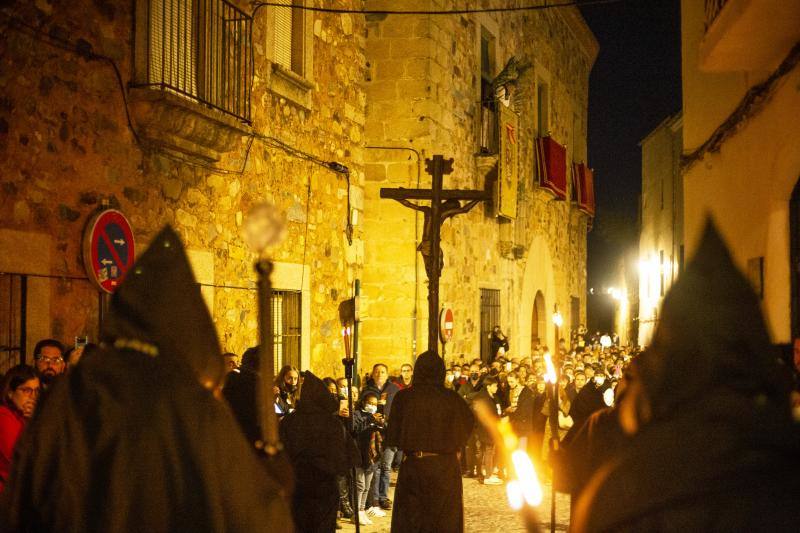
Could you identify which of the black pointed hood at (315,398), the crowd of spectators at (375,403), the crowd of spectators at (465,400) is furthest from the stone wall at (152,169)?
the black pointed hood at (315,398)

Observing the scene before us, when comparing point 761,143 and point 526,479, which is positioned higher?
point 761,143

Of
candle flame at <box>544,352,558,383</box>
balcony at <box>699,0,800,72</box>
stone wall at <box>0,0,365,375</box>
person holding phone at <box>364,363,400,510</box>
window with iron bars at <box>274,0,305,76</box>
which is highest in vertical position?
window with iron bars at <box>274,0,305,76</box>

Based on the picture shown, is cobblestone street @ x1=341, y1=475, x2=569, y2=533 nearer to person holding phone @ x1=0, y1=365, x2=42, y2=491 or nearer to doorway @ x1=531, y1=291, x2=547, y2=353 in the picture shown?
person holding phone @ x1=0, y1=365, x2=42, y2=491

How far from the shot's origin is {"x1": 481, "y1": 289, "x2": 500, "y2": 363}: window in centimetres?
1961

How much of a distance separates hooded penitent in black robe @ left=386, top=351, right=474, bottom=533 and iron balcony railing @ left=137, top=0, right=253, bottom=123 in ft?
12.6

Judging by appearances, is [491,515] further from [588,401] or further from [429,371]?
[588,401]

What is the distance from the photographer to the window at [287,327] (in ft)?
38.0

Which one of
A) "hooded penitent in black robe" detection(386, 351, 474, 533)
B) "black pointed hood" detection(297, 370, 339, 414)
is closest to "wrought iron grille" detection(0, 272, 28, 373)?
"black pointed hood" detection(297, 370, 339, 414)

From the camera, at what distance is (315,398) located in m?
6.91

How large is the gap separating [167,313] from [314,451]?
437 centimetres

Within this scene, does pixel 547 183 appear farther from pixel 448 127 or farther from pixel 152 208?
pixel 152 208

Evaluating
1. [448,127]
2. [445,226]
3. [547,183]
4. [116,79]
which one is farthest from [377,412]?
[547,183]

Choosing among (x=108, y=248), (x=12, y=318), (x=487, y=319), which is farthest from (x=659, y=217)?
(x=12, y=318)

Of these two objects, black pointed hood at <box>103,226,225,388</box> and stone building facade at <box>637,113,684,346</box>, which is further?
stone building facade at <box>637,113,684,346</box>
